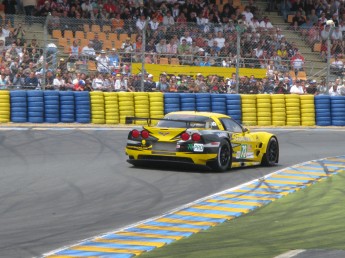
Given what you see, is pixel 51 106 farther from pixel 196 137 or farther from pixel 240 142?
pixel 196 137

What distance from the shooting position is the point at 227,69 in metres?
25.0

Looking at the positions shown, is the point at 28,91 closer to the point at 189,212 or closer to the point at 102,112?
the point at 102,112

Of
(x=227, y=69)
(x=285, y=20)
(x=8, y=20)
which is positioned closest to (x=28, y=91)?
(x=8, y=20)

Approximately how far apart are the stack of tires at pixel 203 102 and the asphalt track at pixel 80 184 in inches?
126

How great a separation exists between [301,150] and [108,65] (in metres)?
6.04

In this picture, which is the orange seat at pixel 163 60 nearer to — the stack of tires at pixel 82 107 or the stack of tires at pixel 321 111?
the stack of tires at pixel 82 107

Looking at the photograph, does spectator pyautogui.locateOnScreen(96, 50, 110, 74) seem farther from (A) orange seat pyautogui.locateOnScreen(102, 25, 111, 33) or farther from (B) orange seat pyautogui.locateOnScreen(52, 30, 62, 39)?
(B) orange seat pyautogui.locateOnScreen(52, 30, 62, 39)

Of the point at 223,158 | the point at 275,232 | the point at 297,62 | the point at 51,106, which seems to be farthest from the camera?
the point at 297,62

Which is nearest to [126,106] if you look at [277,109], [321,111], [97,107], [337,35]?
[97,107]

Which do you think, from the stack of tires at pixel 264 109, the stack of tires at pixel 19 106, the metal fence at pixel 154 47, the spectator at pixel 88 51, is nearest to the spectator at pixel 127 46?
the metal fence at pixel 154 47

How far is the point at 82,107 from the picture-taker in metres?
23.2

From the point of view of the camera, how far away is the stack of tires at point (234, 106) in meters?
24.8

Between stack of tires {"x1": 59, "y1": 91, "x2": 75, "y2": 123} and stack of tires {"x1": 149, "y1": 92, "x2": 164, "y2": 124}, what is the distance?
7.28ft

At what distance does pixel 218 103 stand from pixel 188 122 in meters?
9.11
